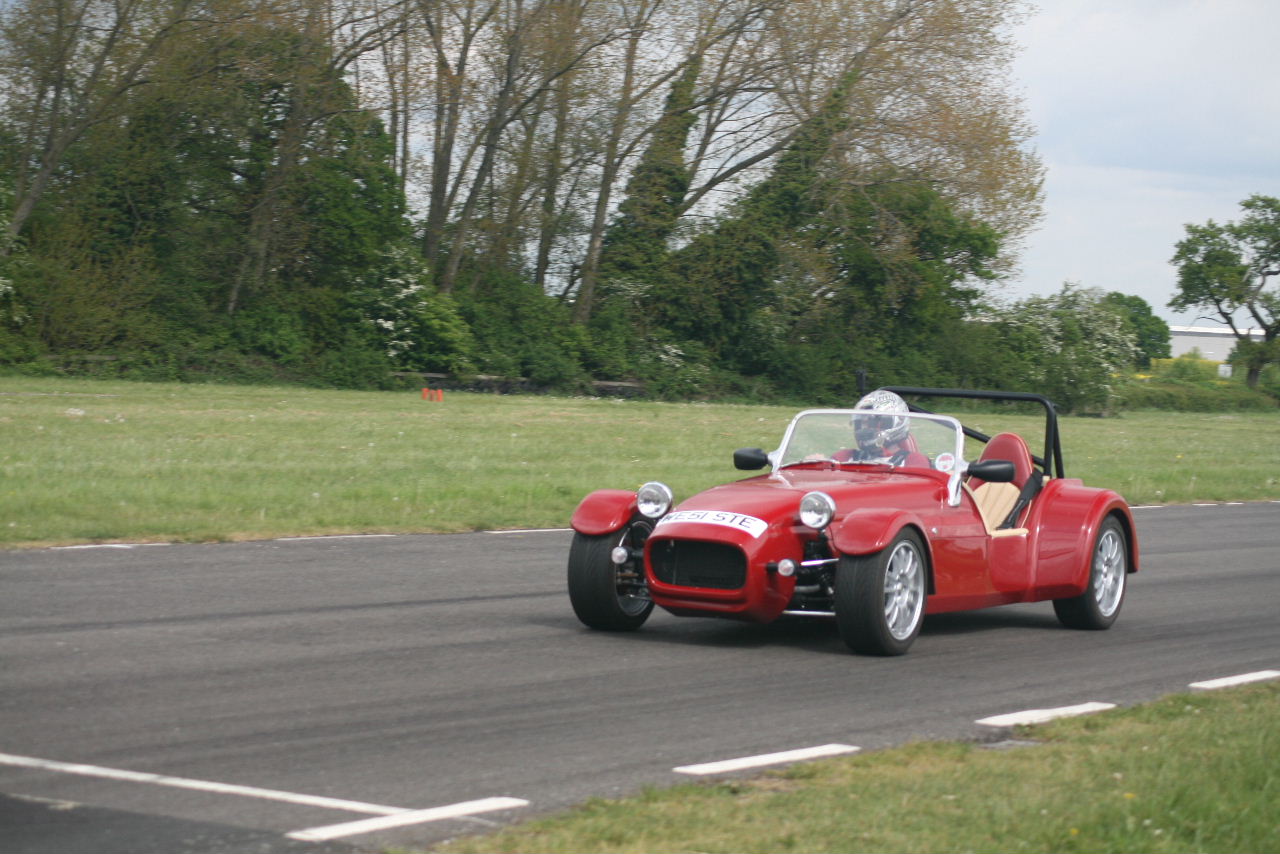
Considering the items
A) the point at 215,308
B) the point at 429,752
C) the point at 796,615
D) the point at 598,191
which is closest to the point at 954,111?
the point at 598,191

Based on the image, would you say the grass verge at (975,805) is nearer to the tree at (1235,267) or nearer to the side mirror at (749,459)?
the side mirror at (749,459)

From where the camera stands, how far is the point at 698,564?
8.84 meters

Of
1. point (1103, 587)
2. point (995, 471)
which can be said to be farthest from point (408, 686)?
point (1103, 587)

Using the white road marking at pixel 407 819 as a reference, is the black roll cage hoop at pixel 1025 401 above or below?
above

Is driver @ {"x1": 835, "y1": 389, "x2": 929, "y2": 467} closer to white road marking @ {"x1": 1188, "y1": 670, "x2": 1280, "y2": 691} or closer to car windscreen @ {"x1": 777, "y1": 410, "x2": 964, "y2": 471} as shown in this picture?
car windscreen @ {"x1": 777, "y1": 410, "x2": 964, "y2": 471}

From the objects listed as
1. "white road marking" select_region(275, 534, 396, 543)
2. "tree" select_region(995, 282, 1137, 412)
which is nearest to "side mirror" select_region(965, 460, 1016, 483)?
"white road marking" select_region(275, 534, 396, 543)

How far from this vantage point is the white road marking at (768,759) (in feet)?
19.4

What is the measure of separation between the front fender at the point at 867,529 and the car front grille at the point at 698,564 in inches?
21.8

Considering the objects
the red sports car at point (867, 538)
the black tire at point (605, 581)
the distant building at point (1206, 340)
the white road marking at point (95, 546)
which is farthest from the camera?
the distant building at point (1206, 340)

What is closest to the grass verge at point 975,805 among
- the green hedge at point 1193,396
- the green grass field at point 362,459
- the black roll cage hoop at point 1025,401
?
the black roll cage hoop at point 1025,401

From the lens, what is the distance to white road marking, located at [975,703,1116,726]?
7055 mm

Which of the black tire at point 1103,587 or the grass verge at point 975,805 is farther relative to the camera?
the black tire at point 1103,587

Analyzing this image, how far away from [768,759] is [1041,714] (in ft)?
5.84

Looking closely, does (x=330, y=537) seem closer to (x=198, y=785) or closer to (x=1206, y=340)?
(x=198, y=785)
